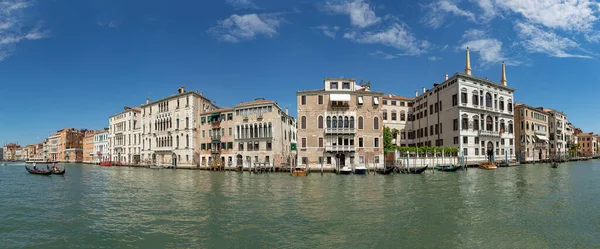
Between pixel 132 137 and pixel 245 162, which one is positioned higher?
pixel 132 137

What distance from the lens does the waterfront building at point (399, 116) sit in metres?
52.5

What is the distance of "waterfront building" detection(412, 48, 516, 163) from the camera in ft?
137

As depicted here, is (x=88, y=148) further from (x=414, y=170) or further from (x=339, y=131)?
(x=414, y=170)

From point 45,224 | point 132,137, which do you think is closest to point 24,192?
point 45,224

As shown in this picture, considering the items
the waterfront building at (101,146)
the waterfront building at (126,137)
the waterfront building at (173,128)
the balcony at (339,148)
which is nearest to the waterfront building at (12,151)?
the waterfront building at (101,146)

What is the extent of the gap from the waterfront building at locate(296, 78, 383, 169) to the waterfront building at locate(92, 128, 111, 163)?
1965 inches

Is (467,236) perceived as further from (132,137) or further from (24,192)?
(132,137)

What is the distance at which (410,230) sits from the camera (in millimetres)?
10336

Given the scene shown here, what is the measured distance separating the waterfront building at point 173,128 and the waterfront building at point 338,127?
17.7 m

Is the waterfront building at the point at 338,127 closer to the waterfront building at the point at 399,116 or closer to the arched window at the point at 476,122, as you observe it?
the arched window at the point at 476,122

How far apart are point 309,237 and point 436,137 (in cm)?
4111

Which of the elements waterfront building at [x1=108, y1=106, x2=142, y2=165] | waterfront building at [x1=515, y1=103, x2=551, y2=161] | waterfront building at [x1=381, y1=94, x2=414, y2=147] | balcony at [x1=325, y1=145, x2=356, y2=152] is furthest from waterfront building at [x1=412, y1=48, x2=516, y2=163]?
waterfront building at [x1=108, y1=106, x2=142, y2=165]

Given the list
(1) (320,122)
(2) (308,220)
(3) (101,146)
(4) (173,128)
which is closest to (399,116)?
(1) (320,122)

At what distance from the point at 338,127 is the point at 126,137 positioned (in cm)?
4155
